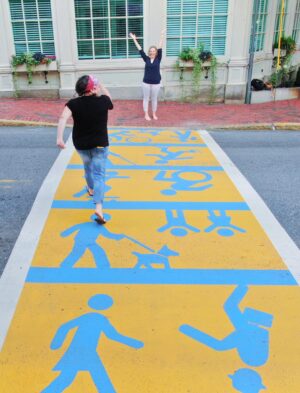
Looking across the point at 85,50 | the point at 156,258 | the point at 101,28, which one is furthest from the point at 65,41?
the point at 156,258

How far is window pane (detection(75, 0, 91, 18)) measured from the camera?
11570 mm

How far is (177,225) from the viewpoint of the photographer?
4.73 m

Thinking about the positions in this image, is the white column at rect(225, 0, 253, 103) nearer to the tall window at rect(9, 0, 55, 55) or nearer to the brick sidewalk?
the brick sidewalk

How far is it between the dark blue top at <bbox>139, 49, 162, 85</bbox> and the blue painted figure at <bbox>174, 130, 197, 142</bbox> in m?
1.54

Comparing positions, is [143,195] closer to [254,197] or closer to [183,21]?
[254,197]

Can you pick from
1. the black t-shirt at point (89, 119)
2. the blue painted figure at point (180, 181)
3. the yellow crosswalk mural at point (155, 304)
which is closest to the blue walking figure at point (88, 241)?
the yellow crosswalk mural at point (155, 304)

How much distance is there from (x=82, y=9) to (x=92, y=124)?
339 inches

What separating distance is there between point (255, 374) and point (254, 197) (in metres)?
3.18

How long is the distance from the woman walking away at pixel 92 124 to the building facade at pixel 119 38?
798 centimetres

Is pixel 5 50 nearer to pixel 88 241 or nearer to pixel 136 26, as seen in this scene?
pixel 136 26

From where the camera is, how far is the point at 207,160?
285 inches

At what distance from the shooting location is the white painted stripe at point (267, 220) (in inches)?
159

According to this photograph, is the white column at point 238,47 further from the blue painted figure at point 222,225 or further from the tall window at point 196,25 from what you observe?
the blue painted figure at point 222,225

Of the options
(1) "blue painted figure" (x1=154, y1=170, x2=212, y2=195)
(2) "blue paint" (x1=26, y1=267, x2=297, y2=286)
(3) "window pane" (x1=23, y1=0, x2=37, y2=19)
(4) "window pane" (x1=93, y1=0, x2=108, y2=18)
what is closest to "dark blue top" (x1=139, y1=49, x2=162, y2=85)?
(4) "window pane" (x1=93, y1=0, x2=108, y2=18)
